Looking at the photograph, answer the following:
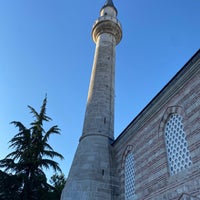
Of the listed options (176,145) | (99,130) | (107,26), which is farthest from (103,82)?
(176,145)

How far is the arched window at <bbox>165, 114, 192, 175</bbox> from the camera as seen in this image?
18.7ft

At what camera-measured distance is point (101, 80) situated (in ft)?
39.2

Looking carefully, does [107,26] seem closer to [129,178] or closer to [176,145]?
[129,178]

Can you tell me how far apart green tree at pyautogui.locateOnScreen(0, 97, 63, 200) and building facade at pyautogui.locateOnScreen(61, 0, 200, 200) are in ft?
7.81

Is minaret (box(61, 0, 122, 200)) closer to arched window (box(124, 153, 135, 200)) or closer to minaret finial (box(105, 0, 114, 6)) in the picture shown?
arched window (box(124, 153, 135, 200))

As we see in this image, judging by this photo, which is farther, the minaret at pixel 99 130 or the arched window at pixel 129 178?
the minaret at pixel 99 130

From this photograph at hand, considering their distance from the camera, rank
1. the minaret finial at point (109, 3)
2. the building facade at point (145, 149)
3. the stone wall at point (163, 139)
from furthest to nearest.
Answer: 1. the minaret finial at point (109, 3)
2. the building facade at point (145, 149)
3. the stone wall at point (163, 139)

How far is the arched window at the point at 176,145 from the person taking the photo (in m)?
5.70

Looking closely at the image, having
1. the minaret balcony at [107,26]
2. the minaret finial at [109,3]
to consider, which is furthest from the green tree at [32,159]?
the minaret finial at [109,3]

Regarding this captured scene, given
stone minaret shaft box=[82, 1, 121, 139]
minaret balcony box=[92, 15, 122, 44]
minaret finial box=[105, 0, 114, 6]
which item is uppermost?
minaret finial box=[105, 0, 114, 6]

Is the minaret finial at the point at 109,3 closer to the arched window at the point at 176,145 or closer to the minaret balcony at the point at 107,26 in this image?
the minaret balcony at the point at 107,26

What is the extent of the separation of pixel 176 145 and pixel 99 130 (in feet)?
14.9

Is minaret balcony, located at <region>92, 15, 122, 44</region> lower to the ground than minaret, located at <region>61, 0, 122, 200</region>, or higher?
higher

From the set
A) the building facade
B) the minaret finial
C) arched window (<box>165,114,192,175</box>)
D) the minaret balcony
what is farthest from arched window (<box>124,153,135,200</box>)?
the minaret finial
